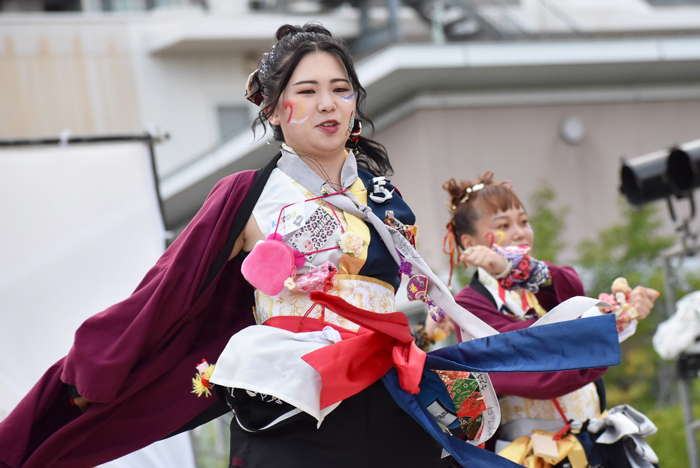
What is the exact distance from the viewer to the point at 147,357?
204 cm

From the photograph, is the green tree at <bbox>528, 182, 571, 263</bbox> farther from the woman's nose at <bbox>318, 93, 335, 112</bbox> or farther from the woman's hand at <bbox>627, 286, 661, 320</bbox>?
the woman's nose at <bbox>318, 93, 335, 112</bbox>

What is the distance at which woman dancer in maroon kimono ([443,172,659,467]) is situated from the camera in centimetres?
254

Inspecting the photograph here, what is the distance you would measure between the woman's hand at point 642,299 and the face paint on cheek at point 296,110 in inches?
46.3

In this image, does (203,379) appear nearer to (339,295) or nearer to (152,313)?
(152,313)

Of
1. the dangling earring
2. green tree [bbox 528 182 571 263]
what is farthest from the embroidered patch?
green tree [bbox 528 182 571 263]

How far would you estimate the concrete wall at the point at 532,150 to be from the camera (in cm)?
729

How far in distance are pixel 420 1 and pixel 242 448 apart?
7.40 metres

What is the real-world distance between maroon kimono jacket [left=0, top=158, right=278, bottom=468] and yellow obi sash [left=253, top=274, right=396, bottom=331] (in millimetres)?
156

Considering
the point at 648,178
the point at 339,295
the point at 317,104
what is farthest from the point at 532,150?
the point at 339,295

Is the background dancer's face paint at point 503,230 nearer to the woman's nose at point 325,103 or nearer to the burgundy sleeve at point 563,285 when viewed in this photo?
the burgundy sleeve at point 563,285

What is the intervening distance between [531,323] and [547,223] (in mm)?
4361

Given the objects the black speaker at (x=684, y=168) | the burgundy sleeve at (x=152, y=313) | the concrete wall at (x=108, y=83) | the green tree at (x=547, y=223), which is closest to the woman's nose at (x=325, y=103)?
the burgundy sleeve at (x=152, y=313)

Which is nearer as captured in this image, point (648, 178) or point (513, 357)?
point (513, 357)

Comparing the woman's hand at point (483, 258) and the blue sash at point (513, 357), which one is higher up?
the woman's hand at point (483, 258)
